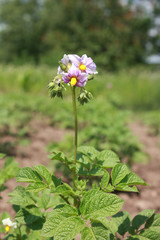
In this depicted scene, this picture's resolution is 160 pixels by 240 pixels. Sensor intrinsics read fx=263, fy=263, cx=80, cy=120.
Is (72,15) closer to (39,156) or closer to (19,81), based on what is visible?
(19,81)

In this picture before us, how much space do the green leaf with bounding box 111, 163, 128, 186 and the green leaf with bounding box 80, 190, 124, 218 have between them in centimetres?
10

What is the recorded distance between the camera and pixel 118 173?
3.08 feet

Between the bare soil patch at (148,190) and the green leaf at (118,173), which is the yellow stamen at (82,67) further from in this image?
the bare soil patch at (148,190)

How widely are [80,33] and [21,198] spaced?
21.4 meters

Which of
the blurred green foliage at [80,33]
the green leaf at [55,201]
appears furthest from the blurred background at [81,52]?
the green leaf at [55,201]

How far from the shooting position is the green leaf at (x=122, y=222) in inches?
40.0

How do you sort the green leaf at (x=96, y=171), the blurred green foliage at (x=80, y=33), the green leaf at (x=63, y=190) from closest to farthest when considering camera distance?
the green leaf at (x=63, y=190)
the green leaf at (x=96, y=171)
the blurred green foliage at (x=80, y=33)

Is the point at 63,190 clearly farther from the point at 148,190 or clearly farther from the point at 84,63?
the point at 148,190

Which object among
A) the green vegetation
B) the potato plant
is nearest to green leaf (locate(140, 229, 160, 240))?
the potato plant

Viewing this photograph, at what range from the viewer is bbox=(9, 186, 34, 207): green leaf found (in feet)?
3.25

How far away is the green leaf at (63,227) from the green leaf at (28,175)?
15 centimetres

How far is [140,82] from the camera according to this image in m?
8.92

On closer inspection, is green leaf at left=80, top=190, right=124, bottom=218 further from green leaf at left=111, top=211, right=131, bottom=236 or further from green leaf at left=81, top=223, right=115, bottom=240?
green leaf at left=111, top=211, right=131, bottom=236

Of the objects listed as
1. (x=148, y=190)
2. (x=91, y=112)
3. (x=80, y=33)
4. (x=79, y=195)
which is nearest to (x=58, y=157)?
(x=79, y=195)
